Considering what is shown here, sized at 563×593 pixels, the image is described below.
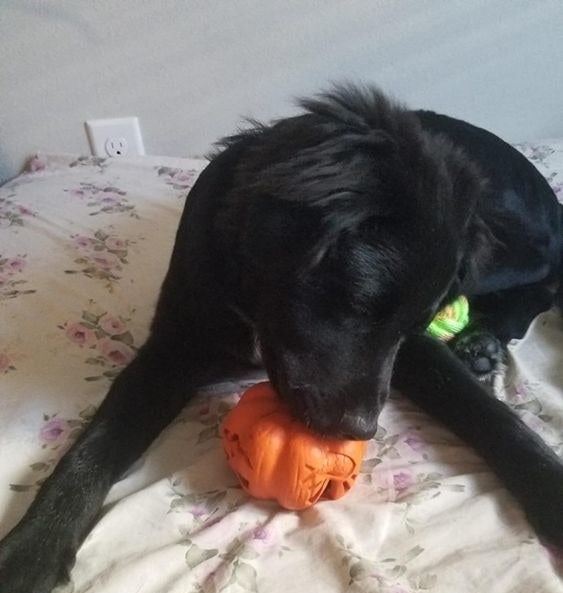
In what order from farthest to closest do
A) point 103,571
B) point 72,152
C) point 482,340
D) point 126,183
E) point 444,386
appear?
point 72,152 < point 126,183 < point 482,340 < point 444,386 < point 103,571

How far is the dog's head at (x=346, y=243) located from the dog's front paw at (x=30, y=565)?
344 millimetres

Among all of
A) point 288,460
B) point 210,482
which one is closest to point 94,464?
point 210,482

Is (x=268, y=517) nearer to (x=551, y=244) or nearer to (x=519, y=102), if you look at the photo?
(x=551, y=244)

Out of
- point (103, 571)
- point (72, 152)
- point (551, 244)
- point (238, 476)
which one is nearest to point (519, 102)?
point (551, 244)

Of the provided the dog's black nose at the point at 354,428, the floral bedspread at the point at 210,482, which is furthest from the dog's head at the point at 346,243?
the floral bedspread at the point at 210,482

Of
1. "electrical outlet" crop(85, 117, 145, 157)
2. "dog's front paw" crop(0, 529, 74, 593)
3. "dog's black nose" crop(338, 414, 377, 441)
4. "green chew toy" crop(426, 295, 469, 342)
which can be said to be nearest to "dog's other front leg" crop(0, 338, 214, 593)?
"dog's front paw" crop(0, 529, 74, 593)

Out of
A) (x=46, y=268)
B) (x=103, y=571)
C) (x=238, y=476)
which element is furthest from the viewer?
(x=46, y=268)

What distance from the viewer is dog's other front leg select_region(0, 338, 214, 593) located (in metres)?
0.90

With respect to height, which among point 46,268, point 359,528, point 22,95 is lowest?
A: point 359,528

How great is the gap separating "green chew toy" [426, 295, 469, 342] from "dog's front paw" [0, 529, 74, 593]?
0.73 m

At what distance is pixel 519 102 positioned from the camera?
7.34ft

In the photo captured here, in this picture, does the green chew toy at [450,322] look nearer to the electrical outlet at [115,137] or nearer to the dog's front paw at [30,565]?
the dog's front paw at [30,565]

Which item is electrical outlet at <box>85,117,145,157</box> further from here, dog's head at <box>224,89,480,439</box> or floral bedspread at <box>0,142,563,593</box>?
dog's head at <box>224,89,480,439</box>

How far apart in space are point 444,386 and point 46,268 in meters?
0.81
